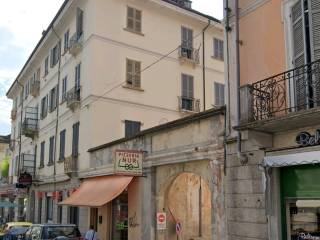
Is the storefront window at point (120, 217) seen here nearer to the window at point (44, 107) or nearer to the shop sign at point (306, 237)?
the shop sign at point (306, 237)

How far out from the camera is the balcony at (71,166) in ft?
77.2

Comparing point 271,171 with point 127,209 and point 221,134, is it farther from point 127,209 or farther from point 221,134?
point 127,209

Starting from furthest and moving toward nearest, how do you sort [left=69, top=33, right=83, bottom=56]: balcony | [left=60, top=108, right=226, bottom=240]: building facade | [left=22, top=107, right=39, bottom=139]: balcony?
[left=22, top=107, right=39, bottom=139]: balcony
[left=69, top=33, right=83, bottom=56]: balcony
[left=60, top=108, right=226, bottom=240]: building facade

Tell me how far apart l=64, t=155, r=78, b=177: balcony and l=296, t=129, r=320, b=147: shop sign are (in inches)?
600

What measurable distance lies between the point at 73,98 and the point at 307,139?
648 inches

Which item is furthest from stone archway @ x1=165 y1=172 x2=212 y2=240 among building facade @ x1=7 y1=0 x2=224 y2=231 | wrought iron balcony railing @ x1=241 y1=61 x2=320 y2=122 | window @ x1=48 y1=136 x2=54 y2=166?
window @ x1=48 y1=136 x2=54 y2=166

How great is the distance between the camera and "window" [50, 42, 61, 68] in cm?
2977

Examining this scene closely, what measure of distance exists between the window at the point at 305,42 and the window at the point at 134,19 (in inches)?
570

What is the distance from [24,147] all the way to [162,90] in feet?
62.3

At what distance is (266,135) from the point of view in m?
11.0

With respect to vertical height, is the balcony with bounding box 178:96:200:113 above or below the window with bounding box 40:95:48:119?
below

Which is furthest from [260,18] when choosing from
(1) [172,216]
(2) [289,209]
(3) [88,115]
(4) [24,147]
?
(4) [24,147]

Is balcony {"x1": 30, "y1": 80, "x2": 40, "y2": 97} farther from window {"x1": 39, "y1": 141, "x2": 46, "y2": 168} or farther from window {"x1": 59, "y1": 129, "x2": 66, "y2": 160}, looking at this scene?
window {"x1": 59, "y1": 129, "x2": 66, "y2": 160}

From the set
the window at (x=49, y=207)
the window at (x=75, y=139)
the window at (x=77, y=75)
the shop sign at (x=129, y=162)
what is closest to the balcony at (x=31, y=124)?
the window at (x=49, y=207)
